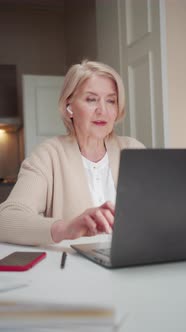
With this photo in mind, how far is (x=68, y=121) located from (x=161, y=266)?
1.18 metres

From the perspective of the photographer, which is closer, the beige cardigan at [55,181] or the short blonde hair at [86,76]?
the beige cardigan at [55,181]

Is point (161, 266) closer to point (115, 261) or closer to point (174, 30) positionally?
point (115, 261)

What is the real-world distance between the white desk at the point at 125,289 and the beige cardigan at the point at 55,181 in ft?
1.65

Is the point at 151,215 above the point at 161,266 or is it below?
above

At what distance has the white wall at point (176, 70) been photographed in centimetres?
239

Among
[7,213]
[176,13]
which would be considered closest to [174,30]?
[176,13]

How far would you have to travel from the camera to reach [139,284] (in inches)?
27.6

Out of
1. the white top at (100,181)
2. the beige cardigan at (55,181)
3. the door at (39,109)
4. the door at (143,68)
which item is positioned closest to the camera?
the beige cardigan at (55,181)

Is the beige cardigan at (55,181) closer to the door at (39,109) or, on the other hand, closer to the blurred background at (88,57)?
the blurred background at (88,57)

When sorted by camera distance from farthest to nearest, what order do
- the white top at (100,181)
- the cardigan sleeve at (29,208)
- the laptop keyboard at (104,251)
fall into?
the white top at (100,181) → the cardigan sleeve at (29,208) → the laptop keyboard at (104,251)

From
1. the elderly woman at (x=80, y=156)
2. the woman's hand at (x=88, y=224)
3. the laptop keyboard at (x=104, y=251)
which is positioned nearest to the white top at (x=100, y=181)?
the elderly woman at (x=80, y=156)

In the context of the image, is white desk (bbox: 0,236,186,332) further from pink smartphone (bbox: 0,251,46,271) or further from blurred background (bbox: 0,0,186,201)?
blurred background (bbox: 0,0,186,201)

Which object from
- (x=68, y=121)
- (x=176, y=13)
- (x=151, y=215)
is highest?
(x=176, y=13)

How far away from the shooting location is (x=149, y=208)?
2.48 feet
